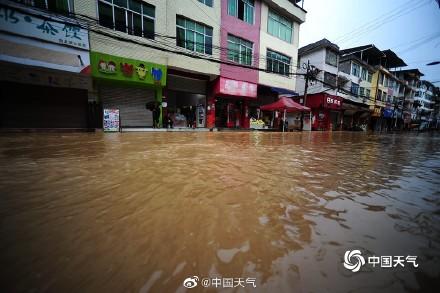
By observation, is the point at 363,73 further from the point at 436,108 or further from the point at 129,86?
the point at 436,108

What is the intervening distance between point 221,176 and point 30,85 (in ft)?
40.9

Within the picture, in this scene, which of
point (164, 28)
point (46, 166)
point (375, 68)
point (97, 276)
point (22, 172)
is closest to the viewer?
point (97, 276)

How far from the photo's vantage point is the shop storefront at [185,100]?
15030mm

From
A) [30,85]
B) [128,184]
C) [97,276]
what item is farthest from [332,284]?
[30,85]

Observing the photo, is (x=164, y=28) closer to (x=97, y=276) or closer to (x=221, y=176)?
(x=221, y=176)

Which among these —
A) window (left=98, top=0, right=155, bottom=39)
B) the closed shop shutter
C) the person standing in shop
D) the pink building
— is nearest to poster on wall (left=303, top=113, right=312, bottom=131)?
the pink building

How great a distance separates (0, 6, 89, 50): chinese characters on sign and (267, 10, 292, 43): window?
1475cm

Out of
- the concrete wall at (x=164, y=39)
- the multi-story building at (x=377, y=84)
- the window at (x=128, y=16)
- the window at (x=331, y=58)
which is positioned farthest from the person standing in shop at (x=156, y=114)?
the multi-story building at (x=377, y=84)

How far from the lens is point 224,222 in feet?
5.08

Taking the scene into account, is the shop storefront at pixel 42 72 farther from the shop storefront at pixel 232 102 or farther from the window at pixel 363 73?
the window at pixel 363 73

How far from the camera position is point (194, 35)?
14.1 m

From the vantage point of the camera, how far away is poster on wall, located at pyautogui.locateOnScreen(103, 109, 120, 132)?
1111 centimetres

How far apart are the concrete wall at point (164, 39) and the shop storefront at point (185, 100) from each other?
4.42 feet
